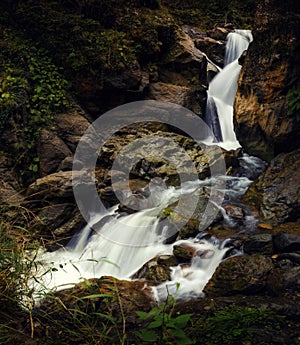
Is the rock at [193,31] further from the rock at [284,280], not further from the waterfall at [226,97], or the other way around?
the rock at [284,280]

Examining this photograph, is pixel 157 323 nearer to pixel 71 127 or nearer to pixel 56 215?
pixel 56 215

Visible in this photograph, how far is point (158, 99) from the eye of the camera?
8648mm

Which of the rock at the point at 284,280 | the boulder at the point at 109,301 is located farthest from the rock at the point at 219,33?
the boulder at the point at 109,301

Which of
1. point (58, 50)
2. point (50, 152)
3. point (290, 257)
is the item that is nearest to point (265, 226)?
point (290, 257)

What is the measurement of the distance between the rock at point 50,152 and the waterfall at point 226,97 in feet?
12.3

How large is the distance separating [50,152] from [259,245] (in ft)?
15.9

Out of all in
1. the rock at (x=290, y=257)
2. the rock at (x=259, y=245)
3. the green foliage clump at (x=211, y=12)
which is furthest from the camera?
the green foliage clump at (x=211, y=12)

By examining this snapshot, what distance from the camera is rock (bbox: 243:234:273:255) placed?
4680 millimetres

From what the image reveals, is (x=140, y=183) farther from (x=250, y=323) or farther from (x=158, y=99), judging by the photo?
(x=250, y=323)

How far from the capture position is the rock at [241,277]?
12.8 ft

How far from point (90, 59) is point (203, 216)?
4.89 metres

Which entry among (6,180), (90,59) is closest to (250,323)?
(6,180)

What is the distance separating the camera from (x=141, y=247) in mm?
5598

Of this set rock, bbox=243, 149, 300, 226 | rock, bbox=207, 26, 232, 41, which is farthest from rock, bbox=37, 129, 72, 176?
rock, bbox=207, 26, 232, 41
